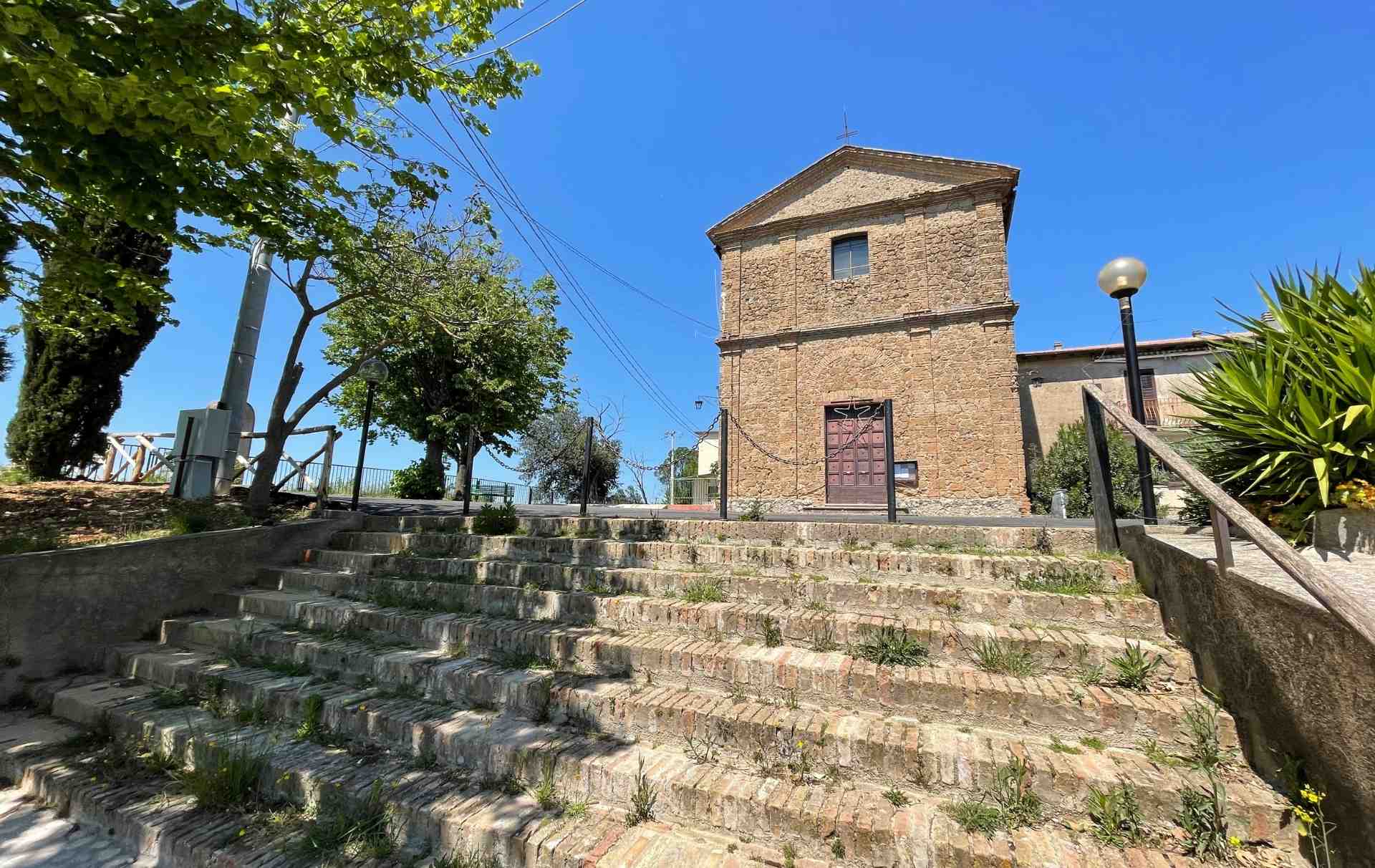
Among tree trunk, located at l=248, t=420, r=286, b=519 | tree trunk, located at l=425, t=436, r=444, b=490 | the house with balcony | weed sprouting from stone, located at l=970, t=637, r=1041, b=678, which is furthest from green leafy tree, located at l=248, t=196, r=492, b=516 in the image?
the house with balcony

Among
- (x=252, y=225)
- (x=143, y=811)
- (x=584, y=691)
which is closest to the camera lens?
(x=143, y=811)

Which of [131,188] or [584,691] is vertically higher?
[131,188]

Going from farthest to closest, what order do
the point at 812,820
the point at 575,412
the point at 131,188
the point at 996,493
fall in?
the point at 575,412
the point at 996,493
the point at 131,188
the point at 812,820

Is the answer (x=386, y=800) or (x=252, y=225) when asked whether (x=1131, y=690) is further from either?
(x=252, y=225)

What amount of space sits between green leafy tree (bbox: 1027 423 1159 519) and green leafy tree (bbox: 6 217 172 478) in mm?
19012

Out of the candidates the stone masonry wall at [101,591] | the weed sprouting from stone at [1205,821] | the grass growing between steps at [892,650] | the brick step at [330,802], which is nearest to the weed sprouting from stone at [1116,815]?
the weed sprouting from stone at [1205,821]

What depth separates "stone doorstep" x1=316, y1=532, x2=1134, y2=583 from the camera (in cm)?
377

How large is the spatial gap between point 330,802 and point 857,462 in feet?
40.6

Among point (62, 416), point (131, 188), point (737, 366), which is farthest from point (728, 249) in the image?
point (62, 416)

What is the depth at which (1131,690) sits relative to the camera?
253 centimetres

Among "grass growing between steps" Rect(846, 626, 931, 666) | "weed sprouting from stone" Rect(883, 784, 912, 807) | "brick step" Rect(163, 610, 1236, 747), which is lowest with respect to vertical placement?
"weed sprouting from stone" Rect(883, 784, 912, 807)

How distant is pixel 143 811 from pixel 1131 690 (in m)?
4.99

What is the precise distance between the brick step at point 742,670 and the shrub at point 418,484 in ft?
41.5

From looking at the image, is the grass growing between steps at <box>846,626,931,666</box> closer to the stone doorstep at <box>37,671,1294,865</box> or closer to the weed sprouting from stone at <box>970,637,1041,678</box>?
the weed sprouting from stone at <box>970,637,1041,678</box>
